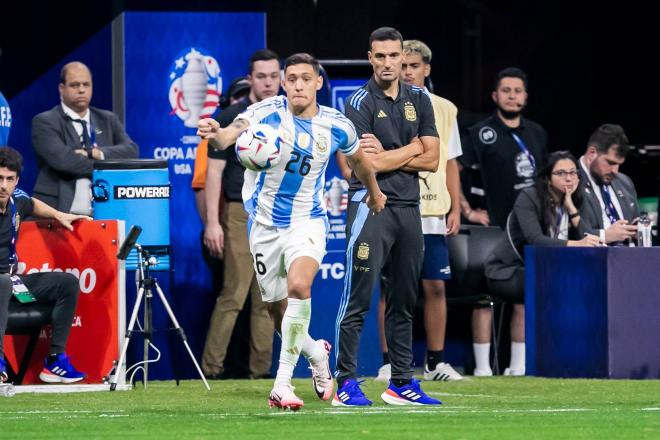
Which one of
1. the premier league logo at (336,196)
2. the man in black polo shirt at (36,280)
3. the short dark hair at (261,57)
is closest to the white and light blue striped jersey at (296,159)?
the man in black polo shirt at (36,280)

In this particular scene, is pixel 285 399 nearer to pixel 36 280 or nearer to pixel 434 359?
pixel 36 280

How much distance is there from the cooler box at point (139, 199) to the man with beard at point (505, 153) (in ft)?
9.23

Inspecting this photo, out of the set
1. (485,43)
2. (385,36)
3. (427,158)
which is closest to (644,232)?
(485,43)

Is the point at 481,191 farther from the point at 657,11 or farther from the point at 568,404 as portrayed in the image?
the point at 568,404

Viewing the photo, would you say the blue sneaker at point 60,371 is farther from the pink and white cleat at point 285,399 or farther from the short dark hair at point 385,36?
the short dark hair at point 385,36

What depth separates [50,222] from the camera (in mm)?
10789

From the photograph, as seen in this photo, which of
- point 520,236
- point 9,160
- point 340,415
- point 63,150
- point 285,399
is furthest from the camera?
point 520,236

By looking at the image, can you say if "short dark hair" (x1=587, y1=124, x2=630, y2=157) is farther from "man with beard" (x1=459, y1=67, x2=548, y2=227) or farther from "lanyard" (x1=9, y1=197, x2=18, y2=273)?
"lanyard" (x1=9, y1=197, x2=18, y2=273)

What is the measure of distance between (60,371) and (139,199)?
128 cm

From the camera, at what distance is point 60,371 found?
416 inches

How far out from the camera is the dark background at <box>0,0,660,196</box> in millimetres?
12398

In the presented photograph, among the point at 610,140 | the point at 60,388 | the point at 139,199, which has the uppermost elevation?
the point at 610,140

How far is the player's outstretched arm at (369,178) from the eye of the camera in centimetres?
887

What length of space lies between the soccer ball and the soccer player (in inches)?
2.6
